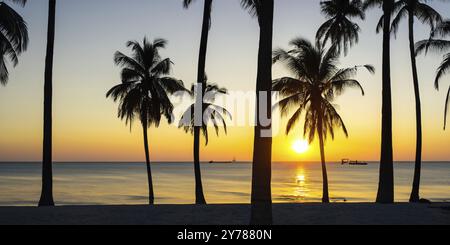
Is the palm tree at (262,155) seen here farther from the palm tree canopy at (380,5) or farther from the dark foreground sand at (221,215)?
the palm tree canopy at (380,5)

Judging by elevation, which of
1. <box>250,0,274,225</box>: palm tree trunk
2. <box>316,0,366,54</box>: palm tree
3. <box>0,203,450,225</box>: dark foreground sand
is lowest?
<box>0,203,450,225</box>: dark foreground sand

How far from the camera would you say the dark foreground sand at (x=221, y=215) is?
15.4 meters

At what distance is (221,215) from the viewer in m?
16.7

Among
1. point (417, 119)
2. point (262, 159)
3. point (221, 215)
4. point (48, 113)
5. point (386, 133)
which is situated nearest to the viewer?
point (262, 159)

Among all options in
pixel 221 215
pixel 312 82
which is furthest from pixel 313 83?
pixel 221 215

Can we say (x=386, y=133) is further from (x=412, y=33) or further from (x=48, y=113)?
(x=48, y=113)

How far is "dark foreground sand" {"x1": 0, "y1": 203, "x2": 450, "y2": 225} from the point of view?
1540cm

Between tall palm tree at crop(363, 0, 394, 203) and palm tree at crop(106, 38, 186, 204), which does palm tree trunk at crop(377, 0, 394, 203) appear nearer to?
tall palm tree at crop(363, 0, 394, 203)

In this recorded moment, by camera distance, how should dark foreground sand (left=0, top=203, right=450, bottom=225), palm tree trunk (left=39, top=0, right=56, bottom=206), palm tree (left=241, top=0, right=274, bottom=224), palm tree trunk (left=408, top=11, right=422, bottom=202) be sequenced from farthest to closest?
palm tree trunk (left=408, top=11, right=422, bottom=202) → palm tree trunk (left=39, top=0, right=56, bottom=206) → dark foreground sand (left=0, top=203, right=450, bottom=225) → palm tree (left=241, top=0, right=274, bottom=224)

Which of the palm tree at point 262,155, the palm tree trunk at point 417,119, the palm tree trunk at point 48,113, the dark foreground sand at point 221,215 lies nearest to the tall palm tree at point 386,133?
the dark foreground sand at point 221,215

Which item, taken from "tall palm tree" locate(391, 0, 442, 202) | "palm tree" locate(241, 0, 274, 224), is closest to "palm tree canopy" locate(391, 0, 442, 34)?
"tall palm tree" locate(391, 0, 442, 202)

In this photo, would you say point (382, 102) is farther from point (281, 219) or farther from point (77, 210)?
point (77, 210)
